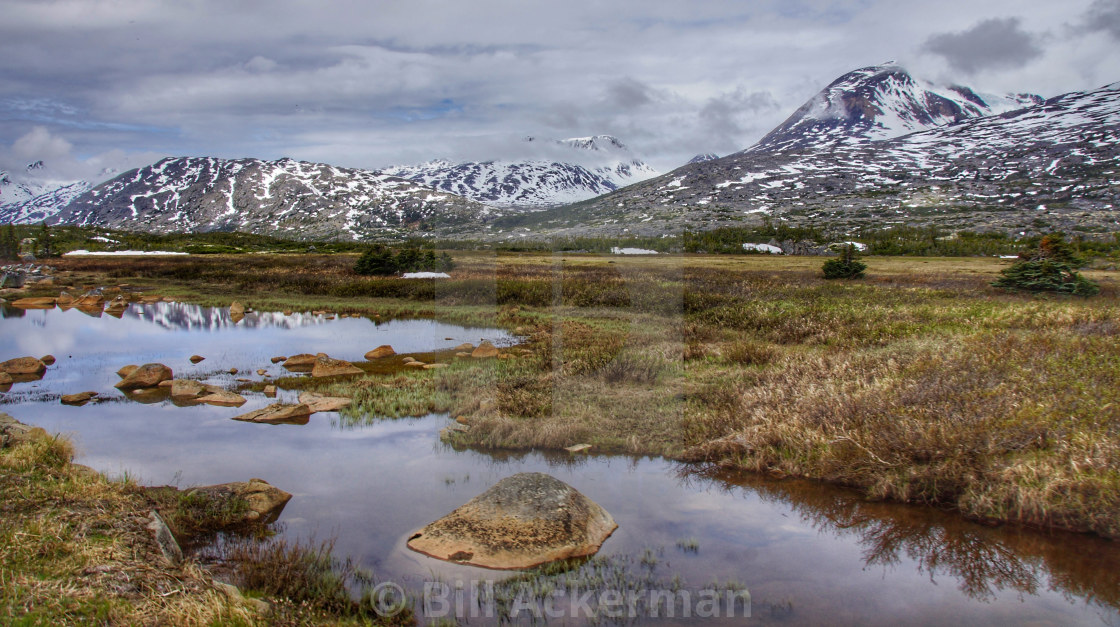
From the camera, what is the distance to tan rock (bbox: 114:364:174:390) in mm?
13828

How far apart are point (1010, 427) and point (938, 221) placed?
106 meters

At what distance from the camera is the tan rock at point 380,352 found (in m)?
17.0

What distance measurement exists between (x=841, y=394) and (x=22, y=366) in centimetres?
1870

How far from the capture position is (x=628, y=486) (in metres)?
8.41

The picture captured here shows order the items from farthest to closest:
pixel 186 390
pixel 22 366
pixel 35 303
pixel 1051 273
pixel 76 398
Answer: pixel 35 303 → pixel 1051 273 → pixel 22 366 → pixel 186 390 → pixel 76 398

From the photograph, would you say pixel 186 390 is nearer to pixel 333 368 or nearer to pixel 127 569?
pixel 333 368

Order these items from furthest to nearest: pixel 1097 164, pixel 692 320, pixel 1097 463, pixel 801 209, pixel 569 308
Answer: pixel 1097 164 → pixel 801 209 → pixel 569 308 → pixel 692 320 → pixel 1097 463

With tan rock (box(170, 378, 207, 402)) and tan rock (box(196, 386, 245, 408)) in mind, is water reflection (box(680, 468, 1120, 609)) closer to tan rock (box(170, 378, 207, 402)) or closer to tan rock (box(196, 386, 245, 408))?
tan rock (box(196, 386, 245, 408))

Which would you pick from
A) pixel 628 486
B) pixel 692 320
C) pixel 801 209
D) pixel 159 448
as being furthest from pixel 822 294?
pixel 801 209

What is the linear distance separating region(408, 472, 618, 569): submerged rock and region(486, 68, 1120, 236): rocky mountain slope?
9521 cm

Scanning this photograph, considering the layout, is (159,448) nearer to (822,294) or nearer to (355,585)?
(355,585)

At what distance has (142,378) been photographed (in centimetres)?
1386

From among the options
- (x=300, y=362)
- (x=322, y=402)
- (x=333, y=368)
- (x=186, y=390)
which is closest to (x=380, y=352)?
(x=300, y=362)

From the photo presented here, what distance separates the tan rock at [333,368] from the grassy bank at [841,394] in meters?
0.60
